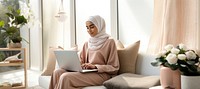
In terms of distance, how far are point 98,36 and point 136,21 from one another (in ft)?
2.26

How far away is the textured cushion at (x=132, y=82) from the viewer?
2.08 metres

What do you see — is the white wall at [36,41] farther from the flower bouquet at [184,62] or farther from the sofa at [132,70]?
the flower bouquet at [184,62]

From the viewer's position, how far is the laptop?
244 centimetres

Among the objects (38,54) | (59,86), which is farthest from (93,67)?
(38,54)

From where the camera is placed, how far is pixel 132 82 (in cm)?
219

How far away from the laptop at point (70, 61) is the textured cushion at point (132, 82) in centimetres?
35

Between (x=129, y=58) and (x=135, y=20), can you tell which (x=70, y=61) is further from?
(x=135, y=20)

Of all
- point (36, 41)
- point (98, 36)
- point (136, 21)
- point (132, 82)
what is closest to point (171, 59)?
point (132, 82)

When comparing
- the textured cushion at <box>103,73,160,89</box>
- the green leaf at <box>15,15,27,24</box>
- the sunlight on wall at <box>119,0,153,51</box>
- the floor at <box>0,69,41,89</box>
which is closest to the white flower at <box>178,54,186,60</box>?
the textured cushion at <box>103,73,160,89</box>

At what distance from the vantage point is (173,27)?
2365mm

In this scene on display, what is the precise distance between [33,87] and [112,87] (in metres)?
2.33

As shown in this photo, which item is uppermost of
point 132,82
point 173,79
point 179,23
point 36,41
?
point 179,23

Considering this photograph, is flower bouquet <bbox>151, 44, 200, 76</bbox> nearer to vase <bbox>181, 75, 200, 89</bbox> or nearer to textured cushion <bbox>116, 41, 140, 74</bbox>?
vase <bbox>181, 75, 200, 89</bbox>

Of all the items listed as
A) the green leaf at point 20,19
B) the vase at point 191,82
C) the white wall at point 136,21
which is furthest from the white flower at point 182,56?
the green leaf at point 20,19
